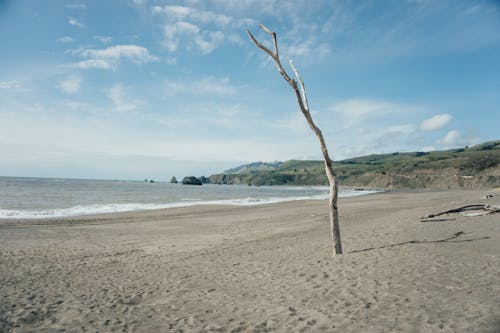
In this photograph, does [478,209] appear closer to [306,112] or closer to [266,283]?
[306,112]

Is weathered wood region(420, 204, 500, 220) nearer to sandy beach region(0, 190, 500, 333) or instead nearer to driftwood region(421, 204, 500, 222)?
driftwood region(421, 204, 500, 222)

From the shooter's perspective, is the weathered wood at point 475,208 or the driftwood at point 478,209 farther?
the weathered wood at point 475,208

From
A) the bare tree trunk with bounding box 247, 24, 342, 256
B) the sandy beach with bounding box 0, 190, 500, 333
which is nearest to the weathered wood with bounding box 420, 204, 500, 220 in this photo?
the sandy beach with bounding box 0, 190, 500, 333

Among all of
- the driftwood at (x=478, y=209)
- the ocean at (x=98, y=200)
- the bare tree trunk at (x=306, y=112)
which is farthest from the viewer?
the ocean at (x=98, y=200)

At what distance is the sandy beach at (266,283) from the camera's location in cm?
562

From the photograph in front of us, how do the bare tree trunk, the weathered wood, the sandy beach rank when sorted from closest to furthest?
the sandy beach, the bare tree trunk, the weathered wood

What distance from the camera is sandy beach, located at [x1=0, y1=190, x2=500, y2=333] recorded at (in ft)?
18.4

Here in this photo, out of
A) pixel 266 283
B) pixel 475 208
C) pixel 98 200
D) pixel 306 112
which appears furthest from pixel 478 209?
pixel 98 200

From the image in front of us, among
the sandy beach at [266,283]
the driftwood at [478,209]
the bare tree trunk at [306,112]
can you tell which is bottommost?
the sandy beach at [266,283]

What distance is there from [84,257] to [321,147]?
10.0m

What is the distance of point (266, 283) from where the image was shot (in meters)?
7.98

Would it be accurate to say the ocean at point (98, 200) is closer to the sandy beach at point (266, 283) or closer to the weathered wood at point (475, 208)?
the sandy beach at point (266, 283)

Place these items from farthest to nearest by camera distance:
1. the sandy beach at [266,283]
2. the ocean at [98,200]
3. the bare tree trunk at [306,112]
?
1. the ocean at [98,200]
2. the bare tree trunk at [306,112]
3. the sandy beach at [266,283]

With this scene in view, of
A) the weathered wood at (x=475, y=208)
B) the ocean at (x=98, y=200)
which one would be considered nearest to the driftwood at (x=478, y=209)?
the weathered wood at (x=475, y=208)
